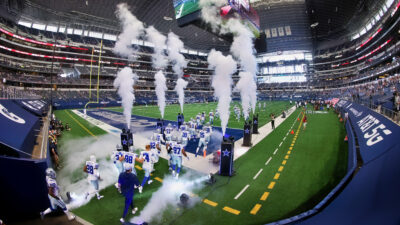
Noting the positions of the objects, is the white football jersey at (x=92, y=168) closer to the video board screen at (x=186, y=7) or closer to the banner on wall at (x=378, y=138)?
the banner on wall at (x=378, y=138)

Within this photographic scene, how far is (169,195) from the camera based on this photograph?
21.1 ft

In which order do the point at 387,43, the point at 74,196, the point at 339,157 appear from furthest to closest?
the point at 387,43
the point at 339,157
the point at 74,196

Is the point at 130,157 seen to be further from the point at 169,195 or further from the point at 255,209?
the point at 255,209

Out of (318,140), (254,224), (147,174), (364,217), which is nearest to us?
(364,217)

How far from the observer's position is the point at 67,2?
159 ft

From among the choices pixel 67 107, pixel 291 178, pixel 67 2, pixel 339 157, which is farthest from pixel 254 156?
pixel 67 2

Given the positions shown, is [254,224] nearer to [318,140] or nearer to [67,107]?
[318,140]

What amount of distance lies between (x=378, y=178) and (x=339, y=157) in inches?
297

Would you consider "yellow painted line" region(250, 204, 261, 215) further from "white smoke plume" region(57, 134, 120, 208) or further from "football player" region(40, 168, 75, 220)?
"white smoke plume" region(57, 134, 120, 208)

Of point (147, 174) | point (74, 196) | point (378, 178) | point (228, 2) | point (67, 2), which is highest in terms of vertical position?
point (67, 2)

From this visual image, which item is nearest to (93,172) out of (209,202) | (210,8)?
(209,202)

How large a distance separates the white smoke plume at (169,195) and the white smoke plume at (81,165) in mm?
2153

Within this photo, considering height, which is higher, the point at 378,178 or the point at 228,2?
the point at 228,2

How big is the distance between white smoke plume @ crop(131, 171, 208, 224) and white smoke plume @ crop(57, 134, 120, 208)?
215cm
